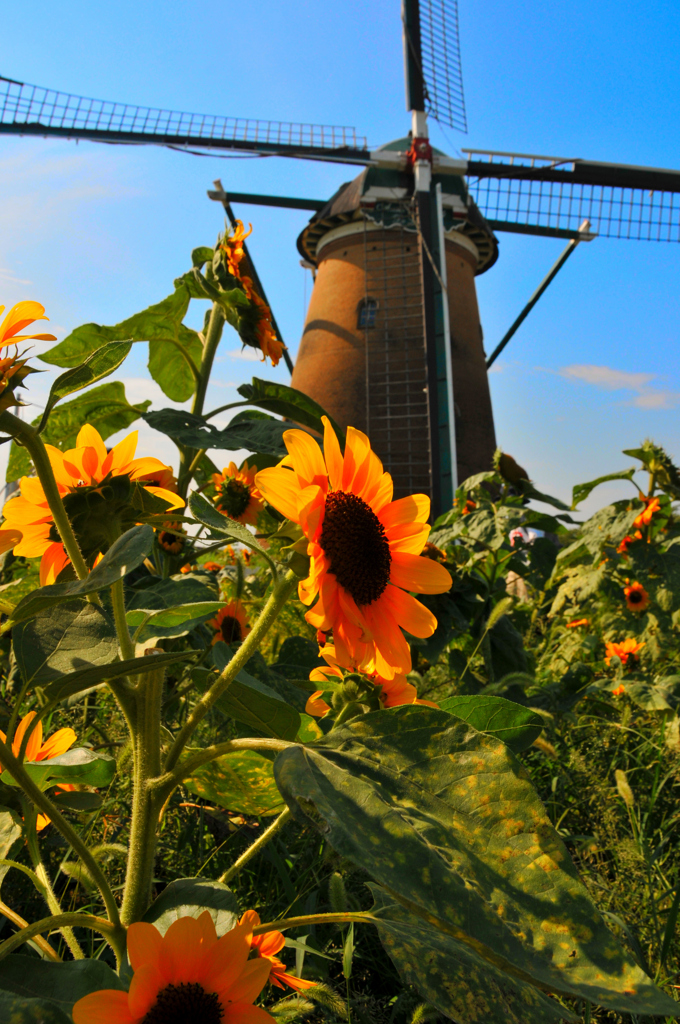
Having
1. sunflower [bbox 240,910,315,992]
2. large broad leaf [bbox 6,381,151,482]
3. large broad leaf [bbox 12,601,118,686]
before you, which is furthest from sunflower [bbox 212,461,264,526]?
large broad leaf [bbox 12,601,118,686]

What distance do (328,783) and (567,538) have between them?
367 cm

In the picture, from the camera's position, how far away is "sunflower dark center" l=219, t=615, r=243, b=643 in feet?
6.20

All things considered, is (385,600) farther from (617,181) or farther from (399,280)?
(617,181)

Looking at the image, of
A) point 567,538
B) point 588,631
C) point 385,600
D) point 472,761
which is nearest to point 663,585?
point 588,631

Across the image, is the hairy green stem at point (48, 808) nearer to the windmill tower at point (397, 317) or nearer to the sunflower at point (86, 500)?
the sunflower at point (86, 500)

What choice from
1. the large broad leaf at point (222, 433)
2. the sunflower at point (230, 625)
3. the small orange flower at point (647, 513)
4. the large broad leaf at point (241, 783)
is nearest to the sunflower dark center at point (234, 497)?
the sunflower at point (230, 625)

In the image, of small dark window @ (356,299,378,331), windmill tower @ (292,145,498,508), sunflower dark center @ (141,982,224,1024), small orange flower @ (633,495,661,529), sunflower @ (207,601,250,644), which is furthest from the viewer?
small dark window @ (356,299,378,331)

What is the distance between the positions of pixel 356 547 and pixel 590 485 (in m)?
2.43

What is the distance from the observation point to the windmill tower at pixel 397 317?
34.8 ft

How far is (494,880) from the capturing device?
511 millimetres

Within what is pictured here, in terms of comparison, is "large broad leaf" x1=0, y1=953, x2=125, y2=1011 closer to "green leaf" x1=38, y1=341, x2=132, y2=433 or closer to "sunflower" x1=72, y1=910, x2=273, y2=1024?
"sunflower" x1=72, y1=910, x2=273, y2=1024

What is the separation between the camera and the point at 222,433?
1.03m

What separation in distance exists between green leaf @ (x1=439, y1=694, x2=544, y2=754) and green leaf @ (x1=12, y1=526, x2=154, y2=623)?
16.4 inches

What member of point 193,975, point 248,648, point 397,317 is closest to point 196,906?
point 193,975
